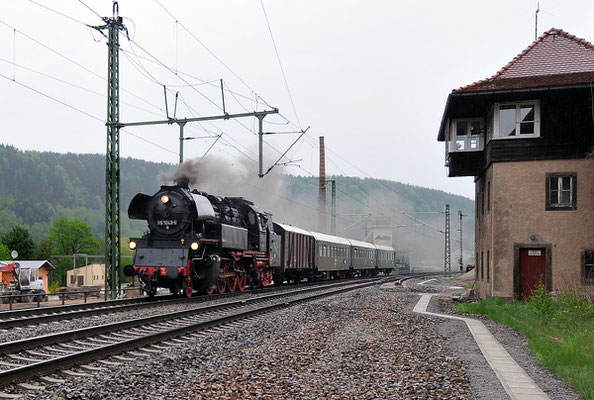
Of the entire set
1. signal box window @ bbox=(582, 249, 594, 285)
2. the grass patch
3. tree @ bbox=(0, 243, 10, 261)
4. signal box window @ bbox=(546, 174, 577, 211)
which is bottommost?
tree @ bbox=(0, 243, 10, 261)

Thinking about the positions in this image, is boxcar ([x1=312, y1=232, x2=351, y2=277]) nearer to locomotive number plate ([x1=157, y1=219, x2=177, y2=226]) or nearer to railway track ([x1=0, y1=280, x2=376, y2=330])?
railway track ([x1=0, y1=280, x2=376, y2=330])

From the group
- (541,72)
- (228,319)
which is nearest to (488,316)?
(228,319)

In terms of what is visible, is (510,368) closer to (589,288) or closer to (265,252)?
(589,288)

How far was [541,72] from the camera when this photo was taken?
67.7ft

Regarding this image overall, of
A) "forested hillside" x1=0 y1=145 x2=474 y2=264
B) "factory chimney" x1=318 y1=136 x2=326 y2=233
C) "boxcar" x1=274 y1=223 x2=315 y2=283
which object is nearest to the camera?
"boxcar" x1=274 y1=223 x2=315 y2=283

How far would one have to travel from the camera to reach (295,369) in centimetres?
849

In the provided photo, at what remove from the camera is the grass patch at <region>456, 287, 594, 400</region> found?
26.8 ft

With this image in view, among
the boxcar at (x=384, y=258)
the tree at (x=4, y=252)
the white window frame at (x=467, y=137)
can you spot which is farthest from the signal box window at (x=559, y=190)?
the tree at (x=4, y=252)

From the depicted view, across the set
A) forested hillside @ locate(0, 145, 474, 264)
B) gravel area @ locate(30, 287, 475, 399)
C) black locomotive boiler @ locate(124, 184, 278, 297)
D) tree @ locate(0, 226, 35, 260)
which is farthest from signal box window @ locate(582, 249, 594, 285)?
A: forested hillside @ locate(0, 145, 474, 264)

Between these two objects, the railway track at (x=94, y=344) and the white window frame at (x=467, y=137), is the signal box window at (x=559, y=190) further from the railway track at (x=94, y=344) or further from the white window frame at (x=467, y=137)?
the railway track at (x=94, y=344)

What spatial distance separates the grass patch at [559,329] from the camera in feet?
26.8

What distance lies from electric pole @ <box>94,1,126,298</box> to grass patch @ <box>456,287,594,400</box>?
12122mm

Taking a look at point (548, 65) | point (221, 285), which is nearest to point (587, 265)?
point (548, 65)

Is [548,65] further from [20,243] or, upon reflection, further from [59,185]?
[59,185]
